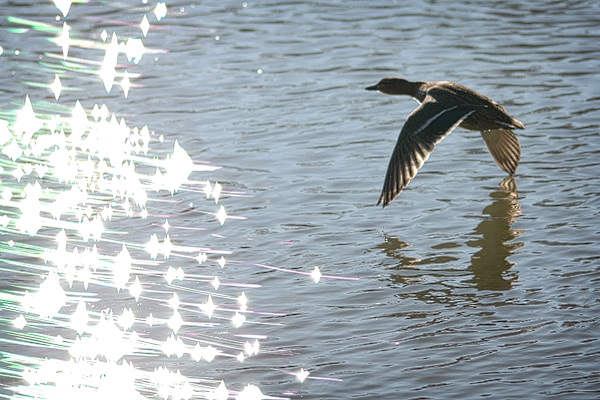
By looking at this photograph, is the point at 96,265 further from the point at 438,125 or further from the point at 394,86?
the point at 394,86

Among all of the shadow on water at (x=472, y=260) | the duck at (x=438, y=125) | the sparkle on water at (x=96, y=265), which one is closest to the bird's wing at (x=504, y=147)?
the duck at (x=438, y=125)

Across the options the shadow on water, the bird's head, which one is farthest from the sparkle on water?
the bird's head

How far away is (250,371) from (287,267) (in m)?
2.04

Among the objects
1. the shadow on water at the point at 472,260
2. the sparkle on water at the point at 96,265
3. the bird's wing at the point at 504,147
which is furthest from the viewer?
the bird's wing at the point at 504,147

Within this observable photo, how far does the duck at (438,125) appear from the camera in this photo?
370 inches

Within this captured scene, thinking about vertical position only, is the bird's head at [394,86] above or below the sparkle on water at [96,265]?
above

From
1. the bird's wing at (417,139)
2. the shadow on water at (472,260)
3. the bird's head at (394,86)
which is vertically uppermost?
the bird's head at (394,86)

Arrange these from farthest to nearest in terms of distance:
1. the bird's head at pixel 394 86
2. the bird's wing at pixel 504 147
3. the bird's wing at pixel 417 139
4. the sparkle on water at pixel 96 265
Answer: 1. the bird's head at pixel 394 86
2. the bird's wing at pixel 504 147
3. the bird's wing at pixel 417 139
4. the sparkle on water at pixel 96 265

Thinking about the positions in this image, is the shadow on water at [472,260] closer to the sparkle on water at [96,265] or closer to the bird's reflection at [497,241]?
the bird's reflection at [497,241]

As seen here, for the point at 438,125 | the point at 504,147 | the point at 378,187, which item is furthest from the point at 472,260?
the point at 504,147

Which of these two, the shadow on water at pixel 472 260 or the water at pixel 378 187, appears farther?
the shadow on water at pixel 472 260

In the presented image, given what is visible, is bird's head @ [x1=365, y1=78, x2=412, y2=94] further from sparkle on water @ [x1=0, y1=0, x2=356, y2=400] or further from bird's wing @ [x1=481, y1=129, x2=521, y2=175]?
sparkle on water @ [x1=0, y1=0, x2=356, y2=400]

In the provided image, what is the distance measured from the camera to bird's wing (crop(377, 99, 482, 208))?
9320 millimetres

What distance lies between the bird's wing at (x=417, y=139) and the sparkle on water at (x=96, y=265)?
1104 mm
